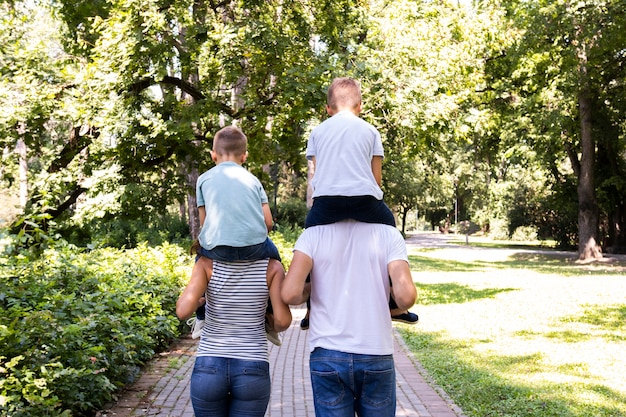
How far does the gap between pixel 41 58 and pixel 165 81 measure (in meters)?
2.78

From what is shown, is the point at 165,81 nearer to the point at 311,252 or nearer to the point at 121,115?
the point at 121,115

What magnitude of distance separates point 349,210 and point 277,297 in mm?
561

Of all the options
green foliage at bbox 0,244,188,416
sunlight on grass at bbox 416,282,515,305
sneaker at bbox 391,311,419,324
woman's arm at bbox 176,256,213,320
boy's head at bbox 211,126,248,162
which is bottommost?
sunlight on grass at bbox 416,282,515,305

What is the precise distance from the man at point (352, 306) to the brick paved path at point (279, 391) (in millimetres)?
3801

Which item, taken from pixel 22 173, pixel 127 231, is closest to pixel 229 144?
pixel 127 231

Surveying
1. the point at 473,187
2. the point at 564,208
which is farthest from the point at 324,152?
the point at 473,187

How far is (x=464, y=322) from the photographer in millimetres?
13961

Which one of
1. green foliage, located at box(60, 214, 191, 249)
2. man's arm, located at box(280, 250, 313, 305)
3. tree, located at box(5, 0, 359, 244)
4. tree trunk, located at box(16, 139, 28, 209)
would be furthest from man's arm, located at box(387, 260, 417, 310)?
tree trunk, located at box(16, 139, 28, 209)

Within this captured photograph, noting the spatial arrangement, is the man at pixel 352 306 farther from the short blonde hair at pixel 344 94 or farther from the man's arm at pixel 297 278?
the short blonde hair at pixel 344 94

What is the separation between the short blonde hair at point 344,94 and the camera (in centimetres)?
323

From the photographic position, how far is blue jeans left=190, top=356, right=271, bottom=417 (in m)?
3.23

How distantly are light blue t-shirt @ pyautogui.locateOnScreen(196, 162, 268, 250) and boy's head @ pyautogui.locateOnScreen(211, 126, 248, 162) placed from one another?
0.23 ft

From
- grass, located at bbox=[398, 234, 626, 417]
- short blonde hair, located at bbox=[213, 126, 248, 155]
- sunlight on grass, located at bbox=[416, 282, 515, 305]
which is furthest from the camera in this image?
sunlight on grass, located at bbox=[416, 282, 515, 305]

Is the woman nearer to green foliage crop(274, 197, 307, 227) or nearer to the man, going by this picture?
the man
